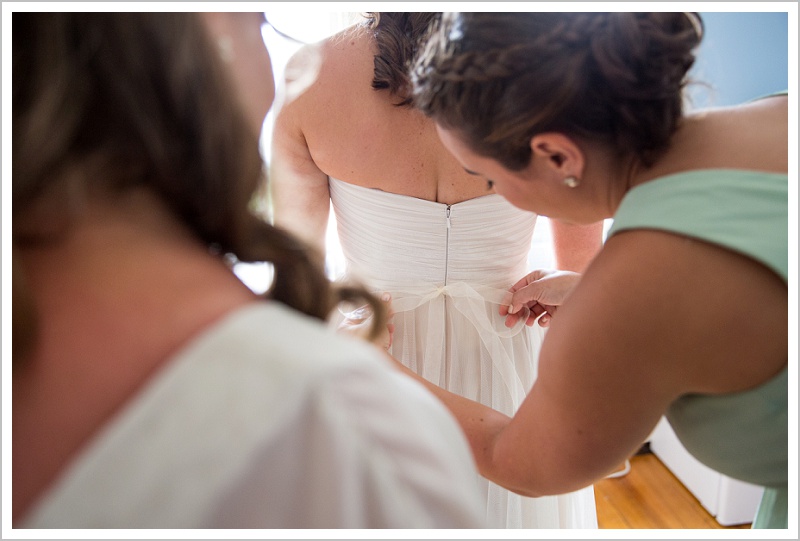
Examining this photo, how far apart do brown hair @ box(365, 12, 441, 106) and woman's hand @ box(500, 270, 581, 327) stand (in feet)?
1.57

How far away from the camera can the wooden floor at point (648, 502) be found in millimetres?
2363

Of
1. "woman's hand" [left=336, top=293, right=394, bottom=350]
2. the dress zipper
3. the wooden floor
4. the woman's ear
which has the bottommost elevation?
the wooden floor

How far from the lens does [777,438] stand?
751mm

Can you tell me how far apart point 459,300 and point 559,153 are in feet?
2.18

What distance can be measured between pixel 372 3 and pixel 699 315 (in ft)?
2.25

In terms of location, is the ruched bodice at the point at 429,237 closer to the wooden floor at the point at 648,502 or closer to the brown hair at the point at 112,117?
the brown hair at the point at 112,117

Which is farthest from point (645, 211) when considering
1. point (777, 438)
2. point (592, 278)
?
point (777, 438)

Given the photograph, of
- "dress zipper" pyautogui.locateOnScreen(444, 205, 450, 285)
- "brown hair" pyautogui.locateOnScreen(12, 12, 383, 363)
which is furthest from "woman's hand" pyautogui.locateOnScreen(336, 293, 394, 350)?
"brown hair" pyautogui.locateOnScreen(12, 12, 383, 363)

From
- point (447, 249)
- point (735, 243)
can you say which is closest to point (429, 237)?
point (447, 249)

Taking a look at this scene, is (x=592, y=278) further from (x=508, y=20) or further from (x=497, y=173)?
(x=508, y=20)

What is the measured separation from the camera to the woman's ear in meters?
0.78

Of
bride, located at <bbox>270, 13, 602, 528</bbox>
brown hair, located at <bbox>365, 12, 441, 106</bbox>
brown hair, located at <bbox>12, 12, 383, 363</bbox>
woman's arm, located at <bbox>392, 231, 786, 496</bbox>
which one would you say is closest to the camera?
brown hair, located at <bbox>12, 12, 383, 363</bbox>

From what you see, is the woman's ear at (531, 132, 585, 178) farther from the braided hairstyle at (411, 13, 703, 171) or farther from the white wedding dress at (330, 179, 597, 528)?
the white wedding dress at (330, 179, 597, 528)

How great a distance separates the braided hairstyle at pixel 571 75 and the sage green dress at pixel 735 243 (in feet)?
0.28
